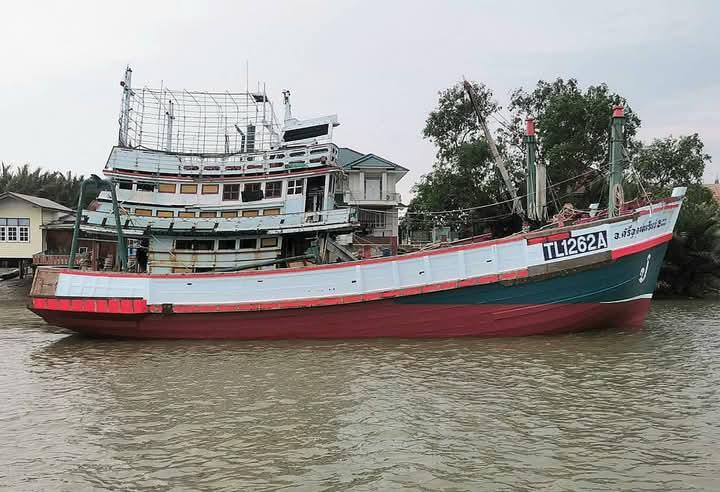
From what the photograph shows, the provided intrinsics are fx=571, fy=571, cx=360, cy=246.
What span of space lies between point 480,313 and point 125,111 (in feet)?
41.1

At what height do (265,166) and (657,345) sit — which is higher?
(265,166)

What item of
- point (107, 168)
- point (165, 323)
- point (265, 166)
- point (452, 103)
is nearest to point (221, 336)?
point (165, 323)

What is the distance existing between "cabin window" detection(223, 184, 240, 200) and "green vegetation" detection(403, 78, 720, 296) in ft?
43.5

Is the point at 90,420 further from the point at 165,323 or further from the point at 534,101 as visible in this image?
the point at 534,101

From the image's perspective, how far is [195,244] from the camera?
1716cm

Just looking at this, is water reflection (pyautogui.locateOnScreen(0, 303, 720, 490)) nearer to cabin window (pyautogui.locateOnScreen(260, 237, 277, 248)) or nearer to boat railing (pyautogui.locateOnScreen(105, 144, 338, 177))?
cabin window (pyautogui.locateOnScreen(260, 237, 277, 248))

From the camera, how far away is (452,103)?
36.2m

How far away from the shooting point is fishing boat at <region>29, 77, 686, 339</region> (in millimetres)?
13305

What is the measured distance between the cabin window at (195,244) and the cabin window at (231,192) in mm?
1476

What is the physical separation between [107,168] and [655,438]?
15.8m

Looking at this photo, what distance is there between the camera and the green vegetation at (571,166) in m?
28.9

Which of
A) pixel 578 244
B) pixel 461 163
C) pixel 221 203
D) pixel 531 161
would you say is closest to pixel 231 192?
pixel 221 203

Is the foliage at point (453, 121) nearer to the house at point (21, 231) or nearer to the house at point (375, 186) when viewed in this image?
the house at point (375, 186)

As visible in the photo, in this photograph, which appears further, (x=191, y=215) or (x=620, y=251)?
(x=191, y=215)
